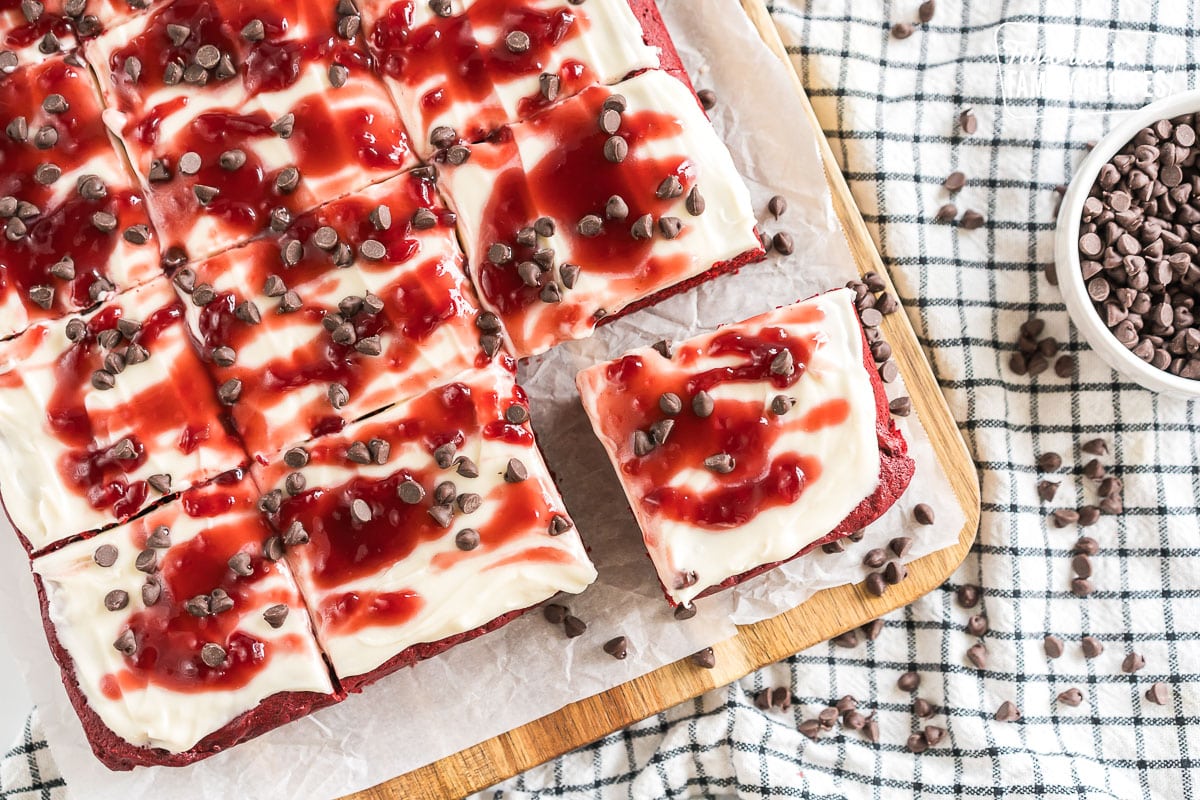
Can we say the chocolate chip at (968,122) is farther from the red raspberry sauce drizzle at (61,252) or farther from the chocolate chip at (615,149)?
the red raspberry sauce drizzle at (61,252)

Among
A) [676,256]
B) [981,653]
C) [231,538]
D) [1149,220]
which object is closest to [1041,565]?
[981,653]

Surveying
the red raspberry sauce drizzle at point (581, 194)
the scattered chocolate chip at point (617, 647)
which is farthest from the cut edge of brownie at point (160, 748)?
the red raspberry sauce drizzle at point (581, 194)

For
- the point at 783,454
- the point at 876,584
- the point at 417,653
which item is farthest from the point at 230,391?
the point at 876,584

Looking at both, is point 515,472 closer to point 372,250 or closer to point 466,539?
point 466,539

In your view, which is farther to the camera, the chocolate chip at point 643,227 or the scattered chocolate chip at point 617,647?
the scattered chocolate chip at point 617,647

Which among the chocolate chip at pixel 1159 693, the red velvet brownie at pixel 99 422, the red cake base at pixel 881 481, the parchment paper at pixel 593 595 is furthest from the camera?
the chocolate chip at pixel 1159 693

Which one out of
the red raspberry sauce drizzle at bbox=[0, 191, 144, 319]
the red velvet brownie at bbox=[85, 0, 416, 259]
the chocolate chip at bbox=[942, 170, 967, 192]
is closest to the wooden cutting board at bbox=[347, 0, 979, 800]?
the chocolate chip at bbox=[942, 170, 967, 192]
